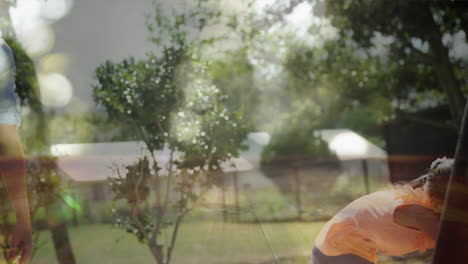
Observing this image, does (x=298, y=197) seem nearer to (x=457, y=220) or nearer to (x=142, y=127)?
(x=142, y=127)

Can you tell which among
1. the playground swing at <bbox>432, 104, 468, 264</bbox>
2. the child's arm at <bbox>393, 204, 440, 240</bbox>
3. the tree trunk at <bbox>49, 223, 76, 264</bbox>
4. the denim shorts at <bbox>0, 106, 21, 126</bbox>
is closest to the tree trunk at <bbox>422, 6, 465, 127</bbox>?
the tree trunk at <bbox>49, 223, 76, 264</bbox>

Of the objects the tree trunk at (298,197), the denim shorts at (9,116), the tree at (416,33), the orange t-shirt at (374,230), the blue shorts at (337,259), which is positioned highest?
the tree at (416,33)

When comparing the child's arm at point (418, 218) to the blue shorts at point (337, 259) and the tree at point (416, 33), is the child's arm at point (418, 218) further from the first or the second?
the tree at point (416, 33)

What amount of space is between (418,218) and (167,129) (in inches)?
109

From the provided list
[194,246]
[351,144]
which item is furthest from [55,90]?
[351,144]

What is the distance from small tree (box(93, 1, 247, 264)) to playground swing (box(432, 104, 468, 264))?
3413 mm

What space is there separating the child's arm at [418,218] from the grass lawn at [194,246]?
7.24ft

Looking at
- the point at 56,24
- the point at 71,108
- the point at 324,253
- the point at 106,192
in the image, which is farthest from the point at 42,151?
the point at 324,253

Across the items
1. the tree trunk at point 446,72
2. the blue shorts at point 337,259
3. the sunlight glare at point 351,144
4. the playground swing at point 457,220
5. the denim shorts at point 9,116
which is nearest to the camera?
the playground swing at point 457,220

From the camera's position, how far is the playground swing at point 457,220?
0.68 m

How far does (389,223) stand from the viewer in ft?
5.52

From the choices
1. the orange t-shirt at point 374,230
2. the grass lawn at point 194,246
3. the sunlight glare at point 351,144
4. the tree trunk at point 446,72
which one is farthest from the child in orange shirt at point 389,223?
the sunlight glare at point 351,144

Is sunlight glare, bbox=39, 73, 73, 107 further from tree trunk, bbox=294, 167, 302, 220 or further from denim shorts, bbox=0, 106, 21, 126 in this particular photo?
tree trunk, bbox=294, 167, 302, 220

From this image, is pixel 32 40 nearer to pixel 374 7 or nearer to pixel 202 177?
pixel 202 177
